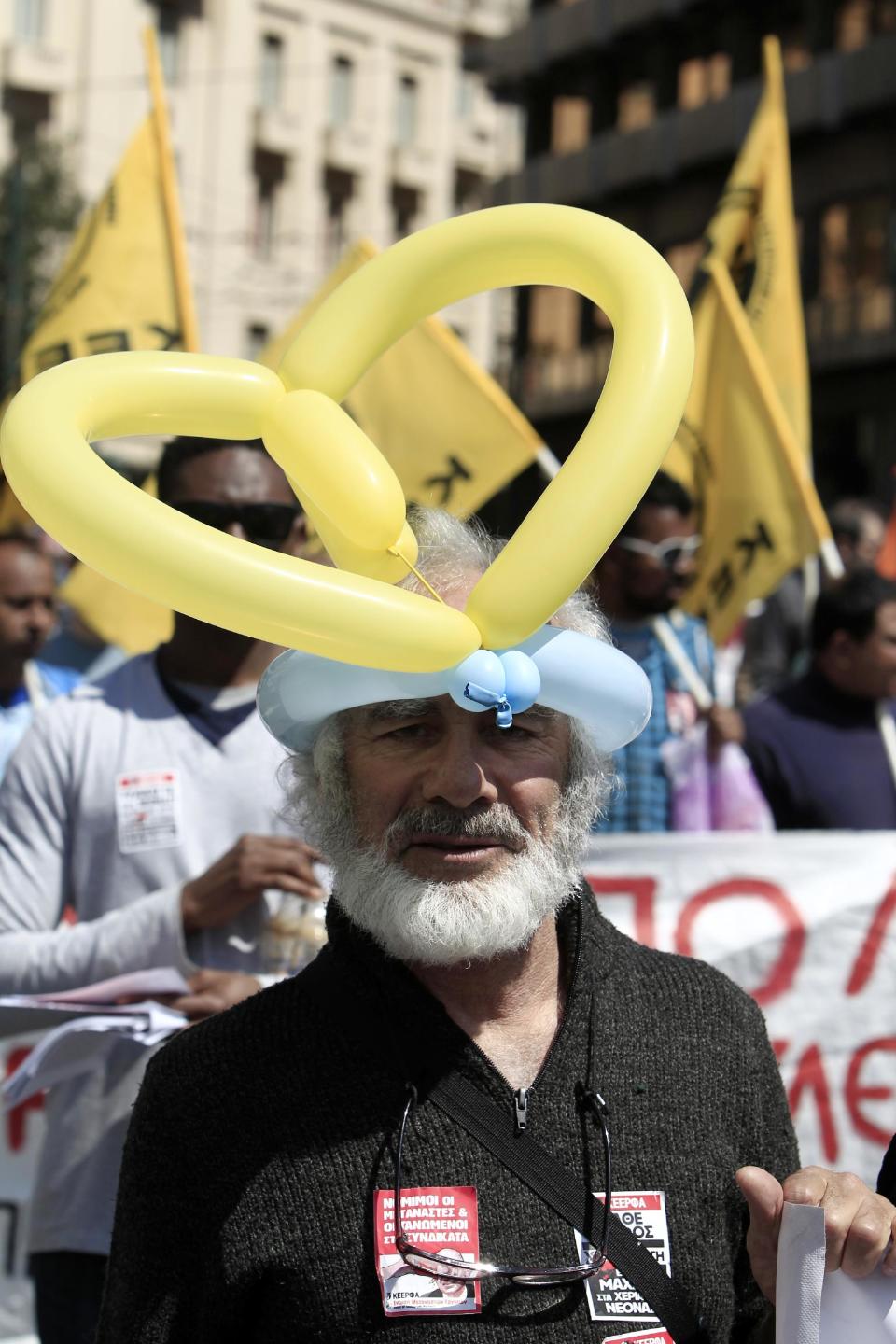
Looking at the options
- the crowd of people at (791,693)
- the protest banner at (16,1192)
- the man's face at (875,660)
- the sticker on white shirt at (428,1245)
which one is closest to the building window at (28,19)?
the crowd of people at (791,693)

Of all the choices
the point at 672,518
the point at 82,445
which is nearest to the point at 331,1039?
the point at 82,445

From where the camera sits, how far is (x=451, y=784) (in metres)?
2.13

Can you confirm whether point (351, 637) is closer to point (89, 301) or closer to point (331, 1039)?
point (331, 1039)

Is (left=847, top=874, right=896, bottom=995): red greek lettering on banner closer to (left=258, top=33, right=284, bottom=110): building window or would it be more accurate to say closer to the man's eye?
the man's eye

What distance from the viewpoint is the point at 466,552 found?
2.34 m

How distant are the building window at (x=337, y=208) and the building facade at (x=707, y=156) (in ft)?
24.8

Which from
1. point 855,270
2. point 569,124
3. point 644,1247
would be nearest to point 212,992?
point 644,1247

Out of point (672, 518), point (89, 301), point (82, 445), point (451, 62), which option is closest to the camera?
point (82, 445)

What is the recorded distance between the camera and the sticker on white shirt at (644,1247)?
207cm

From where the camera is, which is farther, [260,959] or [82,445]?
[260,959]

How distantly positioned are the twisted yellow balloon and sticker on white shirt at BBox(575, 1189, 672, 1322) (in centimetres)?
67

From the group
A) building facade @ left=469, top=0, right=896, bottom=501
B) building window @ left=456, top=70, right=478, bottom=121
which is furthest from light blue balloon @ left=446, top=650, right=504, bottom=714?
building window @ left=456, top=70, right=478, bottom=121

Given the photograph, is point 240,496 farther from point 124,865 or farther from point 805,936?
point 805,936

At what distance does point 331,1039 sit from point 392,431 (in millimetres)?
4582
